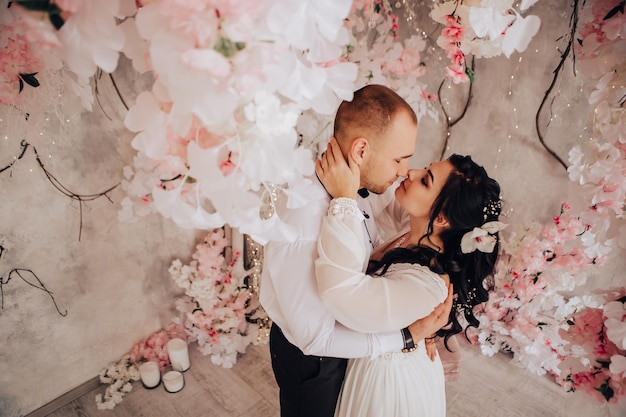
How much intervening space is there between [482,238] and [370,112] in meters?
0.60

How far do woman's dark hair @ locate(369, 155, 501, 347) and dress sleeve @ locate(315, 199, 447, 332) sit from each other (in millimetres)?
214

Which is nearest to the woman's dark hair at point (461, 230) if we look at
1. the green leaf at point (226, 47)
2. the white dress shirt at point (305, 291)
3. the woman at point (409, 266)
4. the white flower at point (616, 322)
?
the woman at point (409, 266)

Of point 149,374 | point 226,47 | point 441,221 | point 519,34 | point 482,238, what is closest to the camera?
point 226,47

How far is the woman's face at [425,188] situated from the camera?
1423mm

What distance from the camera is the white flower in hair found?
1289 millimetres

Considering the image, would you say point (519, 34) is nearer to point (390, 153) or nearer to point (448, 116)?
point (390, 153)

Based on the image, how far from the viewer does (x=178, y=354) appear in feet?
7.95

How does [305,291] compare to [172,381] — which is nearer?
[305,291]

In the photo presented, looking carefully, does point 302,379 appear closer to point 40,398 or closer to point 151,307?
point 151,307

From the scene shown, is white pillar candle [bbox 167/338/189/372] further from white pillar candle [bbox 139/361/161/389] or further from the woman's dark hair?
the woman's dark hair

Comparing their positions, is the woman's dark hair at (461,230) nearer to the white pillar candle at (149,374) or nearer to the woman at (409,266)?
the woman at (409,266)

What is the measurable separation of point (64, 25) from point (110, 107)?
1.53 meters

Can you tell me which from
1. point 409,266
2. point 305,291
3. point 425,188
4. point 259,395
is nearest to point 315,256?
point 305,291

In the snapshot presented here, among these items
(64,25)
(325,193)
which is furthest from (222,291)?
(64,25)
